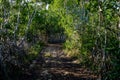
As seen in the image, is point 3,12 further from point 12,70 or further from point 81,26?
point 81,26

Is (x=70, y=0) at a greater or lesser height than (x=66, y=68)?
greater

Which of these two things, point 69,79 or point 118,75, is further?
point 69,79

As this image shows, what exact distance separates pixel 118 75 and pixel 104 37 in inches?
119

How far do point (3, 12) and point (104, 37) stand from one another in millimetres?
5540

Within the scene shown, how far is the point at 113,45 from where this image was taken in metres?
9.95

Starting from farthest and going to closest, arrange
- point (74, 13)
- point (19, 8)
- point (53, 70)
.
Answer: point (74, 13) < point (19, 8) < point (53, 70)

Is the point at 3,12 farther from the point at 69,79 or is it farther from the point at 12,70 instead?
the point at 69,79

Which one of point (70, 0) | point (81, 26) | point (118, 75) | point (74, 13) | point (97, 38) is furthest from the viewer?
point (70, 0)

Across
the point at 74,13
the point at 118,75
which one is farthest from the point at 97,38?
the point at 74,13

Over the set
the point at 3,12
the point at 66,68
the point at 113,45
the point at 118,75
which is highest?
the point at 3,12

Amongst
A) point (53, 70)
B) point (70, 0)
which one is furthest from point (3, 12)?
point (70, 0)

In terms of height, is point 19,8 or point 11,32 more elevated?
point 19,8

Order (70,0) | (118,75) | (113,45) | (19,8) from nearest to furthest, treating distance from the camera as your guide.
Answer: (118,75)
(113,45)
(19,8)
(70,0)

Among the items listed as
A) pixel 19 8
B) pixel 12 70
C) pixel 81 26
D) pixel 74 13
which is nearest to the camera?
pixel 12 70
